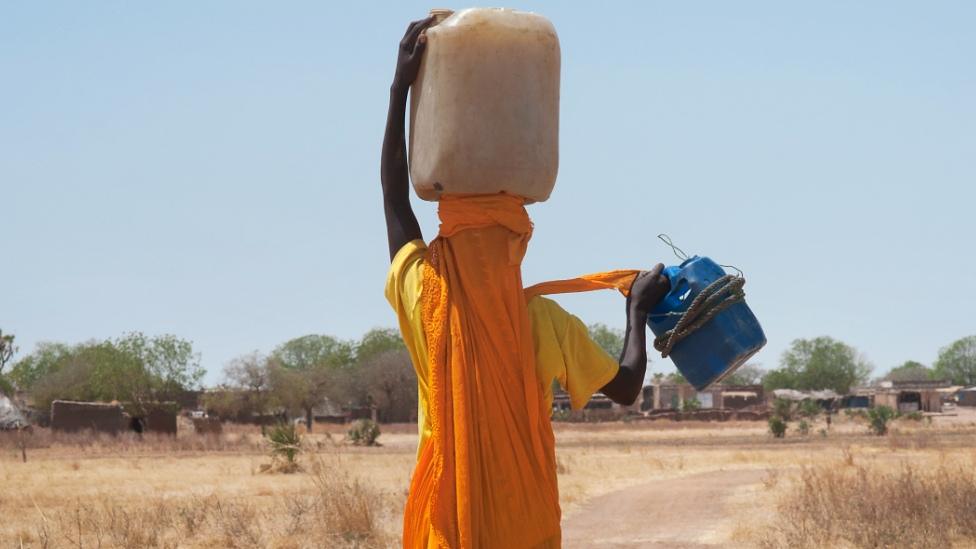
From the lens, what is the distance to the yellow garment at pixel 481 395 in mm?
3215

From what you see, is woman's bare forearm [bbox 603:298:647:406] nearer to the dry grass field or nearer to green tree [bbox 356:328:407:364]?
the dry grass field

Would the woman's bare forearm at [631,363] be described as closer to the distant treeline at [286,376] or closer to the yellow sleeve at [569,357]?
the yellow sleeve at [569,357]

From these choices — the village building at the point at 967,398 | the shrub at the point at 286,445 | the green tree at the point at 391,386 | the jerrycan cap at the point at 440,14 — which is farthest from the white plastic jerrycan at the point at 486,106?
the village building at the point at 967,398

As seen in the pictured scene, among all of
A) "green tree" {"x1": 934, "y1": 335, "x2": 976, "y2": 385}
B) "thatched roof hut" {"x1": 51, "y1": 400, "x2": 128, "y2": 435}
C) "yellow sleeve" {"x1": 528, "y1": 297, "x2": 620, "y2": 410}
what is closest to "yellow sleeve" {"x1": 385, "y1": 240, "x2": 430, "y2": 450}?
"yellow sleeve" {"x1": 528, "y1": 297, "x2": 620, "y2": 410}

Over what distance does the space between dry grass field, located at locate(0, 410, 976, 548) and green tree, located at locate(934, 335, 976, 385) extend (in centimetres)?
9543

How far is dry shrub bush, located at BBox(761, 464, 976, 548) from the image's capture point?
8.79 meters

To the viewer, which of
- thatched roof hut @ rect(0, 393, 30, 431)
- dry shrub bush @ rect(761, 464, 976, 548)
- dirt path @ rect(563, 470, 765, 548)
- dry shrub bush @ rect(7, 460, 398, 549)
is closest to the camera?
dry shrub bush @ rect(761, 464, 976, 548)

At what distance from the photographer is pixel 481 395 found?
323 cm

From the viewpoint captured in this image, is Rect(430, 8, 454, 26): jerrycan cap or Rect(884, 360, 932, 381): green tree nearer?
Rect(430, 8, 454, 26): jerrycan cap

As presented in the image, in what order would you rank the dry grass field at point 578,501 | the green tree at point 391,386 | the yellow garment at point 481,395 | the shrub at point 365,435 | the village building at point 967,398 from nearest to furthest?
1. the yellow garment at point 481,395
2. the dry grass field at point 578,501
3. the shrub at point 365,435
4. the green tree at point 391,386
5. the village building at point 967,398

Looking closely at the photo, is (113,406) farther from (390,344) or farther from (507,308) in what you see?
(390,344)

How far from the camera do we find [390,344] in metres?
86.7

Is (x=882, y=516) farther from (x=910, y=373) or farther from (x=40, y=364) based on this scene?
(x=910, y=373)

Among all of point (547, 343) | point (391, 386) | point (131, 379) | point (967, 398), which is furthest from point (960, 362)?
point (547, 343)
